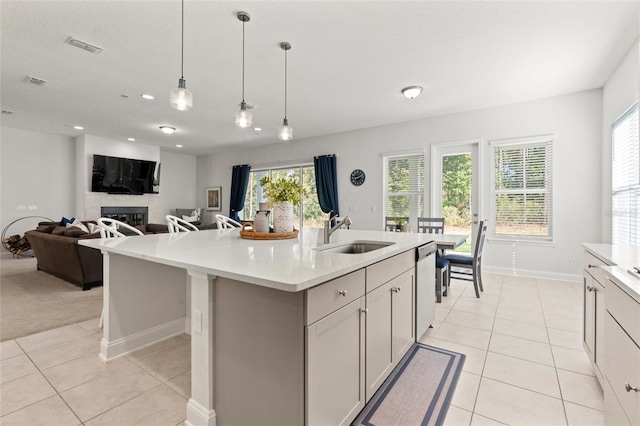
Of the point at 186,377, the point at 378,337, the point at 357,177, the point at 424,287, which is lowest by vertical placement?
the point at 186,377

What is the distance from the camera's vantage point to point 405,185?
586 cm

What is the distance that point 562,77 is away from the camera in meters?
3.74

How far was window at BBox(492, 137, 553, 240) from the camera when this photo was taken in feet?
14.9

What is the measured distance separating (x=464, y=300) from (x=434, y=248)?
1313 millimetres

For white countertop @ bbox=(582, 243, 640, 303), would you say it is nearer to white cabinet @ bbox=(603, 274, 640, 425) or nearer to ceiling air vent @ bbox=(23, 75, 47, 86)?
white cabinet @ bbox=(603, 274, 640, 425)

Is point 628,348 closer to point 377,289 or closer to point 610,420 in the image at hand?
point 610,420

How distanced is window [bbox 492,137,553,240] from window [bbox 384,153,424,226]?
49.5 inches

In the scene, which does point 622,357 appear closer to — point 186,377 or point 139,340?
point 186,377

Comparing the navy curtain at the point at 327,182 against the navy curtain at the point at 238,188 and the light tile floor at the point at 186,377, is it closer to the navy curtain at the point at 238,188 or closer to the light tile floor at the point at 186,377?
the navy curtain at the point at 238,188

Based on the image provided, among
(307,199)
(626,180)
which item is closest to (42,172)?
(307,199)

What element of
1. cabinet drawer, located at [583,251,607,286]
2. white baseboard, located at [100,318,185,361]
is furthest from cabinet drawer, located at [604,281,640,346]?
white baseboard, located at [100,318,185,361]

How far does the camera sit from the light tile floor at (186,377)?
5.24 feet

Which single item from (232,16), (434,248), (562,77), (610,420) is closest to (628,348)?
(610,420)

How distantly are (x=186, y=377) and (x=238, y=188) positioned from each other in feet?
22.7
